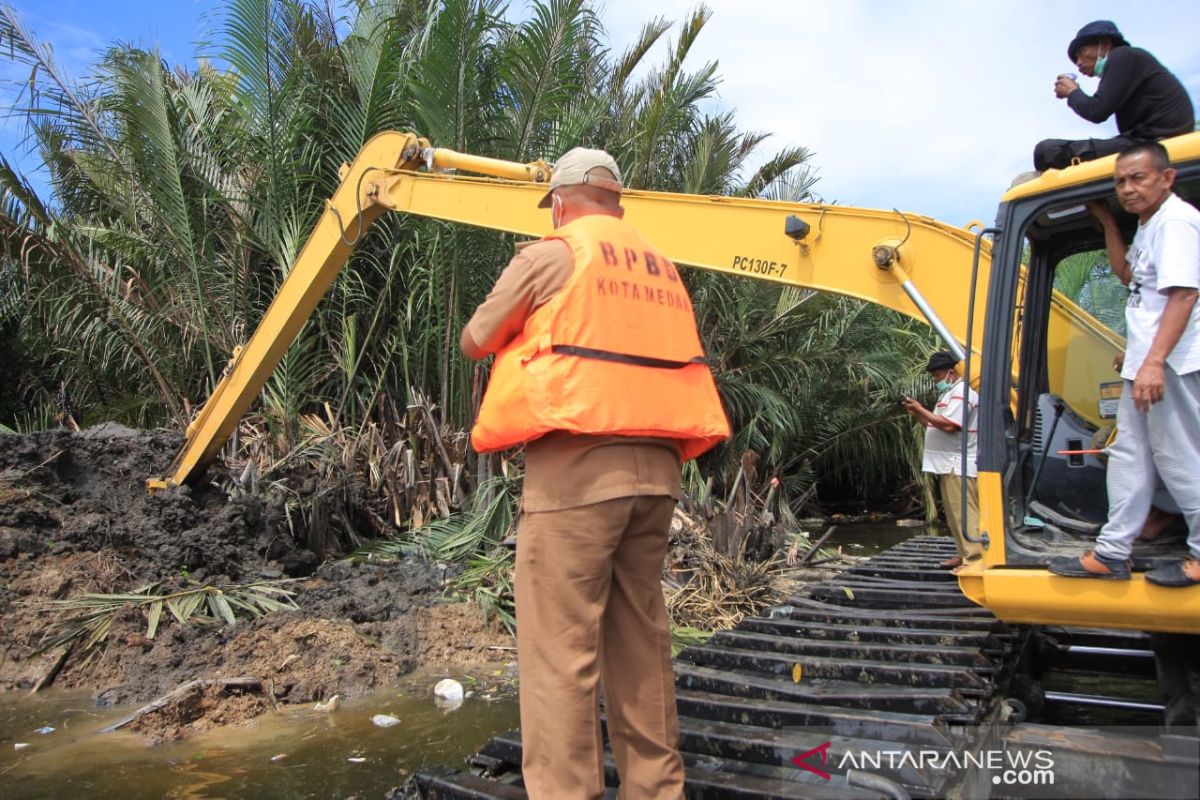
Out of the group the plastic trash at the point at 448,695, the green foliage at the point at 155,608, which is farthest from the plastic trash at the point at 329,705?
the green foliage at the point at 155,608

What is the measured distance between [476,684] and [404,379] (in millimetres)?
5039

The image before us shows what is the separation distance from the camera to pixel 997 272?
10.7 feet

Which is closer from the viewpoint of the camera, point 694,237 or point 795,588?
point 694,237

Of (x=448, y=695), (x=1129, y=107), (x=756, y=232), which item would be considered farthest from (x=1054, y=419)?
(x=448, y=695)

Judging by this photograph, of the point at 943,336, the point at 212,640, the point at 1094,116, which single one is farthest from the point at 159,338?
the point at 1094,116

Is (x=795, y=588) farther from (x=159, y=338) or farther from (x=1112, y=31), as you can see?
(x=159, y=338)

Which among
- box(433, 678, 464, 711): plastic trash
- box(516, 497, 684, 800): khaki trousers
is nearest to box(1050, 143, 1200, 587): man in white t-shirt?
box(516, 497, 684, 800): khaki trousers

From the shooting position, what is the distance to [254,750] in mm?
4438

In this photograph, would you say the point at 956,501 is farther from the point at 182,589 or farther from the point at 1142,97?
the point at 182,589

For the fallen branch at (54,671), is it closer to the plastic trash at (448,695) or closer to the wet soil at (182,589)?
the wet soil at (182,589)

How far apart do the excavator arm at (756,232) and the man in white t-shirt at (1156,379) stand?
772 millimetres

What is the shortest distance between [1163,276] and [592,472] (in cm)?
187

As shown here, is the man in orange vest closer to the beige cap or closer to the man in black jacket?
the beige cap

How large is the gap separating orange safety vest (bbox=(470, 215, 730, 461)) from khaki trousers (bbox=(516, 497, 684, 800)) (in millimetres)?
239
